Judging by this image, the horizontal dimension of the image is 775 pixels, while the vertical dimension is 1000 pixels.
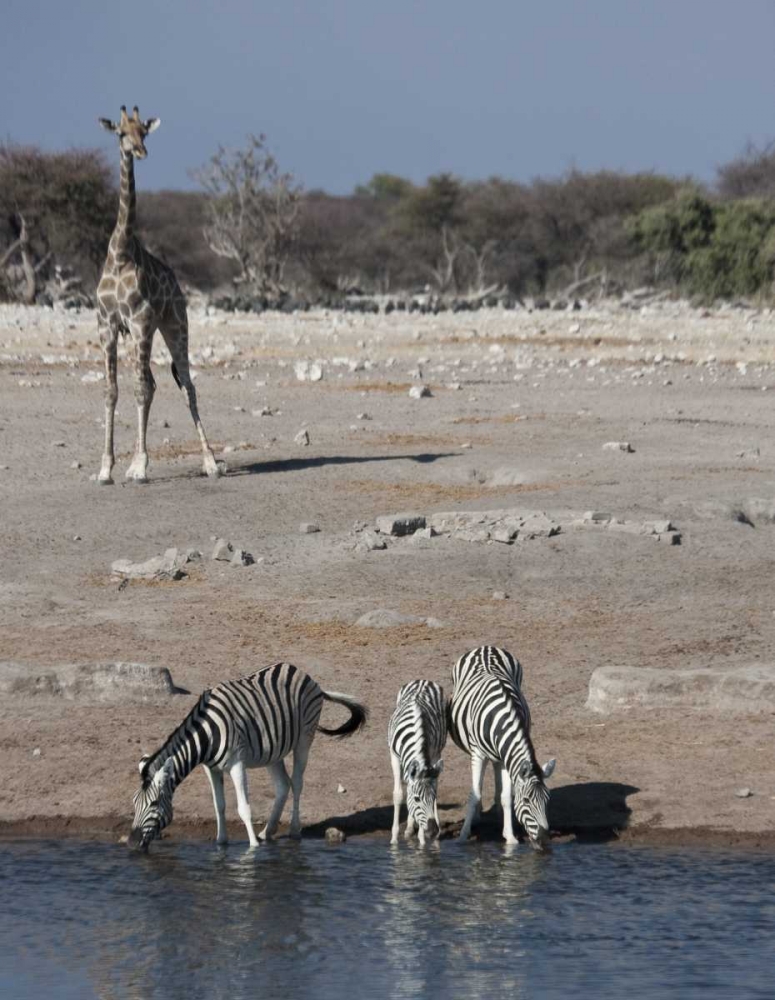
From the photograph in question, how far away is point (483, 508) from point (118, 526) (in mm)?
3127

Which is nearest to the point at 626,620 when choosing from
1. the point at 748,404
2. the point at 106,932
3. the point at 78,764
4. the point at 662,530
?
the point at 662,530

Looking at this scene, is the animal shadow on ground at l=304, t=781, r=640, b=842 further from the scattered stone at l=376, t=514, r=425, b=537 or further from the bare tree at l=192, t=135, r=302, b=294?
the bare tree at l=192, t=135, r=302, b=294

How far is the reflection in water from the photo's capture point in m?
6.39

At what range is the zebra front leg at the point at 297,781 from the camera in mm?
8156

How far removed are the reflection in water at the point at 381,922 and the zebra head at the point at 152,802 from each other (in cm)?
15

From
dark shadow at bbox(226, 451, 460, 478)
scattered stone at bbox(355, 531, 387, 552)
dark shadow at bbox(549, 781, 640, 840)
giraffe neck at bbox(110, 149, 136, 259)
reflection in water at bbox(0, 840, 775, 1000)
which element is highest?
giraffe neck at bbox(110, 149, 136, 259)

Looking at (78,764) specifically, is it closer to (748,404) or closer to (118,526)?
(118,526)

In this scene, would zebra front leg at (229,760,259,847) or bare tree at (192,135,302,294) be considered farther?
bare tree at (192,135,302,294)

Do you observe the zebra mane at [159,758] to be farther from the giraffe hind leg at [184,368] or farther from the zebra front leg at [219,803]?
the giraffe hind leg at [184,368]

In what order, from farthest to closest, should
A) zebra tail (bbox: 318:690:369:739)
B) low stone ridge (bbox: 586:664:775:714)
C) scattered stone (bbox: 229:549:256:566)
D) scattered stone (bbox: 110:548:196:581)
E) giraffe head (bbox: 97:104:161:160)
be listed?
giraffe head (bbox: 97:104:161:160) → scattered stone (bbox: 229:549:256:566) → scattered stone (bbox: 110:548:196:581) → low stone ridge (bbox: 586:664:775:714) → zebra tail (bbox: 318:690:369:739)

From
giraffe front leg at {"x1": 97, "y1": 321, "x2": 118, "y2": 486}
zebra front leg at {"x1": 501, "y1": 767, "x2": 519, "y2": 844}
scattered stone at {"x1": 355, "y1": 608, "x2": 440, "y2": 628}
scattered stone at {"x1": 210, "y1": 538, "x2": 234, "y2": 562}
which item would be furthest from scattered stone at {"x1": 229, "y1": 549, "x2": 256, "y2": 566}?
zebra front leg at {"x1": 501, "y1": 767, "x2": 519, "y2": 844}

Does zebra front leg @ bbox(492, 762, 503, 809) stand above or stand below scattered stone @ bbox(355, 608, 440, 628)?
below

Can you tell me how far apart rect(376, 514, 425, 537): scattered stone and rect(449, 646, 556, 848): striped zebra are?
16.6 feet

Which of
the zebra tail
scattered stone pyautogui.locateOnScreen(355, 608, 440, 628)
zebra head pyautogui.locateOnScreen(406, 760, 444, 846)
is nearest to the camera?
zebra head pyautogui.locateOnScreen(406, 760, 444, 846)
